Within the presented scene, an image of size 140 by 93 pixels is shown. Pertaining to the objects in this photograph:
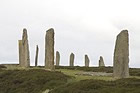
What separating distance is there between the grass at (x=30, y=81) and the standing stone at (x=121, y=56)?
157 inches

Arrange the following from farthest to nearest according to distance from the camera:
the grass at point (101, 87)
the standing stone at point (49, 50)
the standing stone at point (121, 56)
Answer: the standing stone at point (49, 50) < the standing stone at point (121, 56) < the grass at point (101, 87)

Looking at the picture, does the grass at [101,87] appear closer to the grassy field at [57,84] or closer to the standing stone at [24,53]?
the grassy field at [57,84]

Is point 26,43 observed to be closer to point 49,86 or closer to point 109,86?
point 49,86

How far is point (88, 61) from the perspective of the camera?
62.8 meters

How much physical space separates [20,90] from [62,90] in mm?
5451

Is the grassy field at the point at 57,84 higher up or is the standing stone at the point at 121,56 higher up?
the standing stone at the point at 121,56

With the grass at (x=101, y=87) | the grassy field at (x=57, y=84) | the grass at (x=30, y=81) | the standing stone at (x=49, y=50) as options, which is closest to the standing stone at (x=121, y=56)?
the grassy field at (x=57, y=84)

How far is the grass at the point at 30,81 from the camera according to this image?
1082 inches

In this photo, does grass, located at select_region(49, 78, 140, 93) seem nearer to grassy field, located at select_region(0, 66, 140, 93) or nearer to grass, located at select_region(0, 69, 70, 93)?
grassy field, located at select_region(0, 66, 140, 93)

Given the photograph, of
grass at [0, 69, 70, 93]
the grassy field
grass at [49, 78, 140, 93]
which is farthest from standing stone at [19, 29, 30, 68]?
grass at [49, 78, 140, 93]

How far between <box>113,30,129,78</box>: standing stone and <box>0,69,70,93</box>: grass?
3976 mm

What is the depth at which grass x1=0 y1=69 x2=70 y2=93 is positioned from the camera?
90.2 feet

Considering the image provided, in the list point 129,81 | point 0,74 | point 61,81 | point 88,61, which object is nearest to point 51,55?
point 0,74

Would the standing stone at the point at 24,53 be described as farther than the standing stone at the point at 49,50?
Yes
